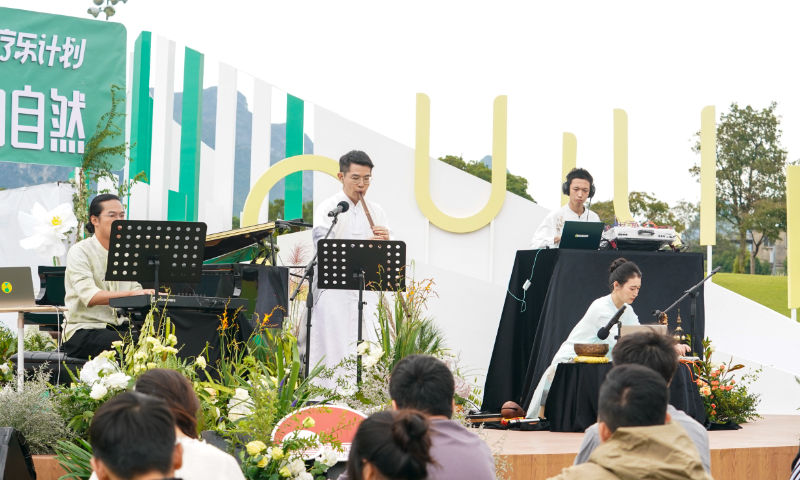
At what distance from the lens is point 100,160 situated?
7805 mm

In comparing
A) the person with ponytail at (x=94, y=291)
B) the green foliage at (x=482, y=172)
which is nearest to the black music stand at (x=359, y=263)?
the person with ponytail at (x=94, y=291)

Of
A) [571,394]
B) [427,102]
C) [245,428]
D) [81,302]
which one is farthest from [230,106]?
[245,428]

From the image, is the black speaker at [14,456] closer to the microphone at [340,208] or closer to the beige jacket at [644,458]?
the beige jacket at [644,458]

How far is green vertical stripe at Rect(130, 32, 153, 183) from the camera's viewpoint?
27.4 feet

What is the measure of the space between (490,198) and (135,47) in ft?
13.6

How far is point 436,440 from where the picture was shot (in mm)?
2350

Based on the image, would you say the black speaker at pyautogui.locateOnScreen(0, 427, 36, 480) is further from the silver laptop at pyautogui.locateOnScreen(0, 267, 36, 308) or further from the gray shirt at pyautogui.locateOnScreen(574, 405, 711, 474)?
the gray shirt at pyautogui.locateOnScreen(574, 405, 711, 474)

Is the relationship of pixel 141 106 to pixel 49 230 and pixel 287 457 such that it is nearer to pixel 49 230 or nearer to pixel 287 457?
pixel 49 230

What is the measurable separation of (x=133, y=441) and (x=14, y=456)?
79.8 inches

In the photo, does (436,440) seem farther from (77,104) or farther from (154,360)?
(77,104)

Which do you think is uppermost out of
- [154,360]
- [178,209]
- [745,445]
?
[178,209]

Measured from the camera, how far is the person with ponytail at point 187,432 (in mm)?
2223

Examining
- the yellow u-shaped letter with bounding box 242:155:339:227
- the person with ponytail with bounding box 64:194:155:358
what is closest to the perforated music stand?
the person with ponytail with bounding box 64:194:155:358

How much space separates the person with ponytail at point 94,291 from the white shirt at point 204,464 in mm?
2668
